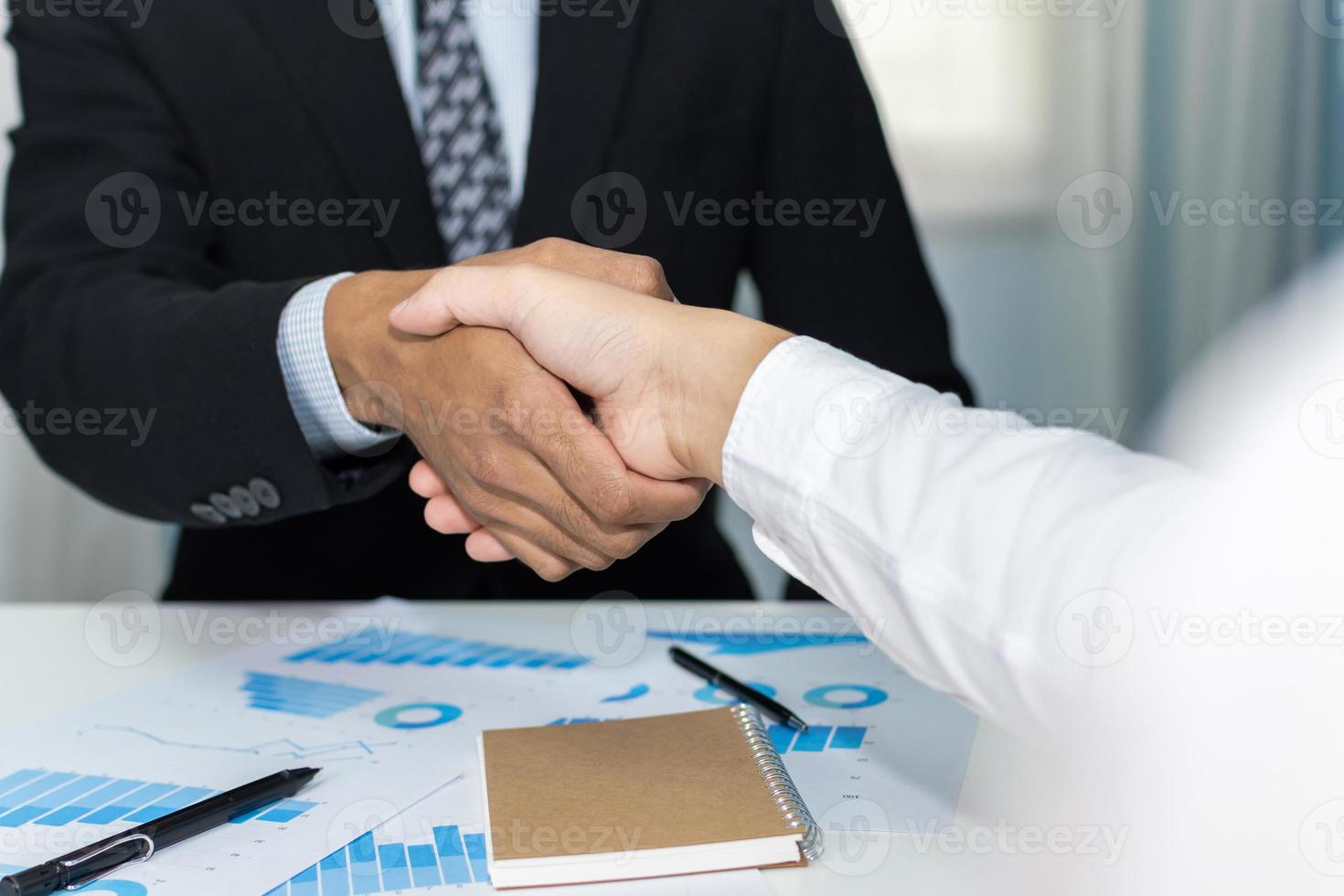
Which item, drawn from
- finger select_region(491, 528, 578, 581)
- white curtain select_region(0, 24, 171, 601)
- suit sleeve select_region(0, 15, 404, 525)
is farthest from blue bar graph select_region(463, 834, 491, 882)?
white curtain select_region(0, 24, 171, 601)

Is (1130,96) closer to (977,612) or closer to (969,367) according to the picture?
(969,367)

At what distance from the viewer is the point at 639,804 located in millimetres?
592

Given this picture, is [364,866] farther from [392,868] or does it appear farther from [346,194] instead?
[346,194]

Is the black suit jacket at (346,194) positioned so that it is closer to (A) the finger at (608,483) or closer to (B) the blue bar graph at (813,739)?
(A) the finger at (608,483)

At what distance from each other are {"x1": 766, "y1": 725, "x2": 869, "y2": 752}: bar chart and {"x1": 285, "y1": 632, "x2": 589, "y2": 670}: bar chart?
218 millimetres

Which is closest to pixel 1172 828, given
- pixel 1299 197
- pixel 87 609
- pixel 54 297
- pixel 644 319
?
pixel 644 319

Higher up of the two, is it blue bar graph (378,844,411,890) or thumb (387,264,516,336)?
thumb (387,264,516,336)

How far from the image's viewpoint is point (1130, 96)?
7.11 ft

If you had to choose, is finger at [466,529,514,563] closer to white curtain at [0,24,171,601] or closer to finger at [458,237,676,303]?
finger at [458,237,676,303]

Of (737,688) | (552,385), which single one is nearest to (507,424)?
(552,385)

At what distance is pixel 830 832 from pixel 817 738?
127 mm

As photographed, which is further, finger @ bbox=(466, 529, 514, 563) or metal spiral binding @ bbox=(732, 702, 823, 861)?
finger @ bbox=(466, 529, 514, 563)

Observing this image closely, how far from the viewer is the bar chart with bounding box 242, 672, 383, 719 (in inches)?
31.3

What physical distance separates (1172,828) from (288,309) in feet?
2.53
